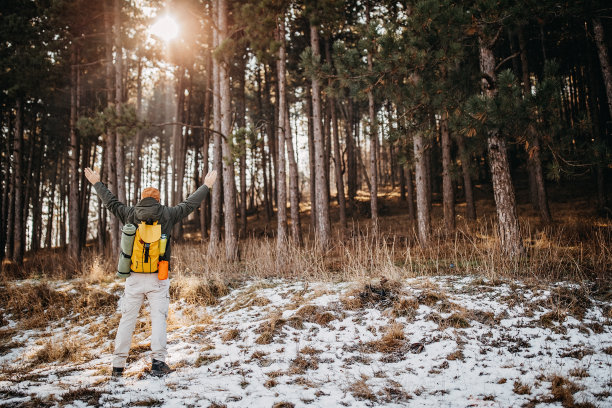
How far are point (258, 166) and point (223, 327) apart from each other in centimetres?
2394

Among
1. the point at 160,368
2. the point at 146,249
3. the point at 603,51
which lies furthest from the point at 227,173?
the point at 603,51

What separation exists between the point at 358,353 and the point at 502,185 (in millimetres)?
4778

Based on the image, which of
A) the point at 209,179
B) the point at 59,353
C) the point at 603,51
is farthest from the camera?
the point at 603,51

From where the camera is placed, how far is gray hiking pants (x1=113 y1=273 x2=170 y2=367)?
10.8ft

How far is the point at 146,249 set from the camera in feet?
10.8

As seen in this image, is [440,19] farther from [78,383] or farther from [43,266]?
[43,266]

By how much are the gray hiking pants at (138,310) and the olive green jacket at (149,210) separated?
0.33 metres

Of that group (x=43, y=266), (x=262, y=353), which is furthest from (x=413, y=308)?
(x=43, y=266)

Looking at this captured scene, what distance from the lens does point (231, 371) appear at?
3260 mm

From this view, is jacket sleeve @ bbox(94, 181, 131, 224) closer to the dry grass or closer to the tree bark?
the dry grass

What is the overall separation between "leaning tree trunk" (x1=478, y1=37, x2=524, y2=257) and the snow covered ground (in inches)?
70.1

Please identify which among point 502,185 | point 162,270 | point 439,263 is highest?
point 502,185

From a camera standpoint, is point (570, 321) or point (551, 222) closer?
point (570, 321)

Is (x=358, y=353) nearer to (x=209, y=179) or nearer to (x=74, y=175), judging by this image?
(x=209, y=179)
